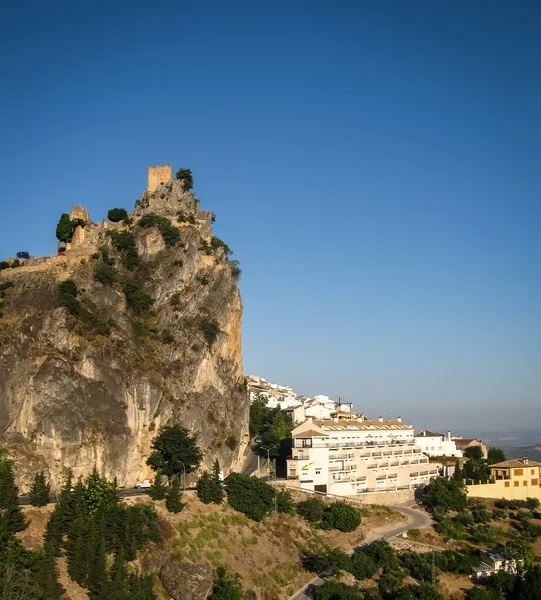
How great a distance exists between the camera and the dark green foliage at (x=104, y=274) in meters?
75.1

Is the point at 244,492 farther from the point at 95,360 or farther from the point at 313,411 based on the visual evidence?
the point at 313,411

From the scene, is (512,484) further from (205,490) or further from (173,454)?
(173,454)

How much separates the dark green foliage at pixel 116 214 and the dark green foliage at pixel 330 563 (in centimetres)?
5260

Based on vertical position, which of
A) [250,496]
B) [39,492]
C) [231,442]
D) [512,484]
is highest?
[231,442]

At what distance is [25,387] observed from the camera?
65.1 meters

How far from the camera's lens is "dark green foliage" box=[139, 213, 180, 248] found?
8306 centimetres

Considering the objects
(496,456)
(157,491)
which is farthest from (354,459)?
(496,456)

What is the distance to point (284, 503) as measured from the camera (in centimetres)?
6938

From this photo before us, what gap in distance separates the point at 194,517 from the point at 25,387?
64.2ft

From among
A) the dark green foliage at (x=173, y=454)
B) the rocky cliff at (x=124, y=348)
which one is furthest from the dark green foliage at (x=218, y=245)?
the dark green foliage at (x=173, y=454)

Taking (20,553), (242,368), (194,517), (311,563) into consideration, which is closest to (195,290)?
(242,368)

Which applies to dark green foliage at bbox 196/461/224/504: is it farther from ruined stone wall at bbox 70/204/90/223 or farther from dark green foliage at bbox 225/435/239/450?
ruined stone wall at bbox 70/204/90/223

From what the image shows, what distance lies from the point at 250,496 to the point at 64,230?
39393 mm

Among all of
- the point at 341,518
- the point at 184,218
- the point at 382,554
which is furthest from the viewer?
the point at 184,218
